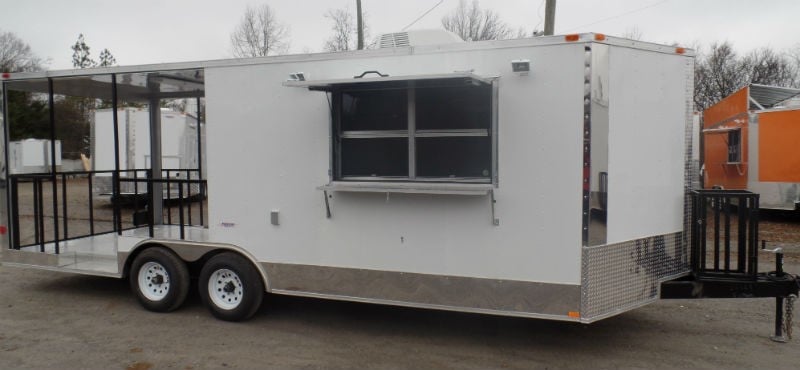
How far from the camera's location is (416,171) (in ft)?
16.9

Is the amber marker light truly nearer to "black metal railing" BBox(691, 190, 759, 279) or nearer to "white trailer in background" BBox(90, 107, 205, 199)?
"black metal railing" BBox(691, 190, 759, 279)

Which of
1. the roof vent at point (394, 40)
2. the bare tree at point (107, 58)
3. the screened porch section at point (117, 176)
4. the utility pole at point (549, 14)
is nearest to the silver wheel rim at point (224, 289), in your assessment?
the screened porch section at point (117, 176)

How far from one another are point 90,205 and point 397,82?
17.2 ft

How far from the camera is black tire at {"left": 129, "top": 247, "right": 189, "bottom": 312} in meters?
6.06

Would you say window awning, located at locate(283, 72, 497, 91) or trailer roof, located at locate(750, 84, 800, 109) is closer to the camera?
window awning, located at locate(283, 72, 497, 91)

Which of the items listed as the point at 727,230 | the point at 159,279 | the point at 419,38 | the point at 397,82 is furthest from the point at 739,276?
the point at 159,279

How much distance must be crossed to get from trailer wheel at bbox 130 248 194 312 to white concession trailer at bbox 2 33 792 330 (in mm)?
29

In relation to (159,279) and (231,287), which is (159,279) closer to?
(159,279)

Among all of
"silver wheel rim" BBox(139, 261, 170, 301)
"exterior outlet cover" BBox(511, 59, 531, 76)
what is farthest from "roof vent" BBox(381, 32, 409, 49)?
"silver wheel rim" BBox(139, 261, 170, 301)

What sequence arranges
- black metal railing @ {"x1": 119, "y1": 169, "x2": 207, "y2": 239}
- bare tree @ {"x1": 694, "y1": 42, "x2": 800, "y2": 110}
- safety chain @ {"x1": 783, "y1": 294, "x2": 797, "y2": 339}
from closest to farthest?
safety chain @ {"x1": 783, "y1": 294, "x2": 797, "y2": 339} → black metal railing @ {"x1": 119, "y1": 169, "x2": 207, "y2": 239} → bare tree @ {"x1": 694, "y1": 42, "x2": 800, "y2": 110}

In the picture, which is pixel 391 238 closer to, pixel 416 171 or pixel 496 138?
pixel 416 171

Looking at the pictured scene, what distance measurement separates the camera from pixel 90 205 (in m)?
8.05

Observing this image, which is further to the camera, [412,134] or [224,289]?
[224,289]

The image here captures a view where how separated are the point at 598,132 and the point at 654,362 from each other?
6.25ft
